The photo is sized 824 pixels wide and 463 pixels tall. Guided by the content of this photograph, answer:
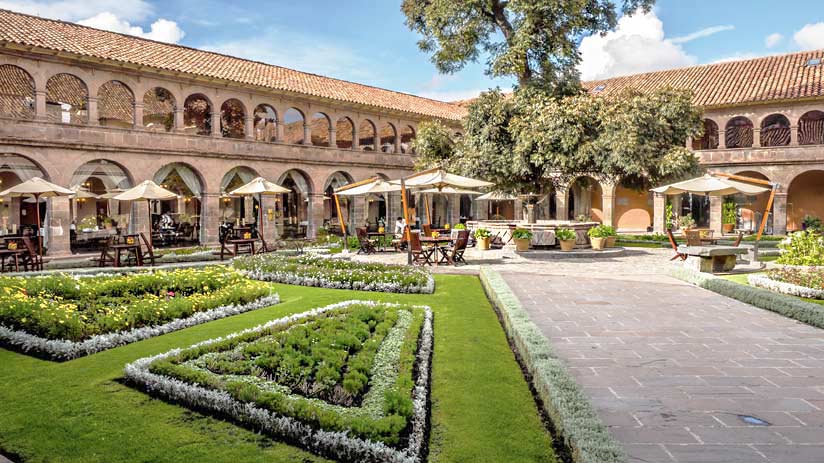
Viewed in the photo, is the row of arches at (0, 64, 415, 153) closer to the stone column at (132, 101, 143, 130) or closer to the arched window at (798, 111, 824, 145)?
the stone column at (132, 101, 143, 130)

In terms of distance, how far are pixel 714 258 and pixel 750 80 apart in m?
20.3

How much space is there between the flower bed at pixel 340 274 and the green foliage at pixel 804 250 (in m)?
7.03

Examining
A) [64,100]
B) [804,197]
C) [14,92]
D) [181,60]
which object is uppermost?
[181,60]

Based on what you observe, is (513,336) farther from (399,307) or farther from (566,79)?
(566,79)

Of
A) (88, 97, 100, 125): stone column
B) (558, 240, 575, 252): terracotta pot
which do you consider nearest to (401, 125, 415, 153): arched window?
(88, 97, 100, 125): stone column

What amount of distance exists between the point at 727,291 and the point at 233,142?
19.5 m

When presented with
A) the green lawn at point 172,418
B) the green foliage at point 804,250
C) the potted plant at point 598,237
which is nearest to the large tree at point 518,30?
the potted plant at point 598,237

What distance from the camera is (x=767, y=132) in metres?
28.4

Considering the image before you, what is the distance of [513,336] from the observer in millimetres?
6441

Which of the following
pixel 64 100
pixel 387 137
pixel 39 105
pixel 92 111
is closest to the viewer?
pixel 39 105

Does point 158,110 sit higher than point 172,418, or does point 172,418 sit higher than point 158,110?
point 158,110

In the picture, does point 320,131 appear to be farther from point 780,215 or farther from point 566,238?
point 780,215

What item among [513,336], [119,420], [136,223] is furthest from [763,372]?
[136,223]

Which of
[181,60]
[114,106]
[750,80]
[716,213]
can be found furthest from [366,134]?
[750,80]
